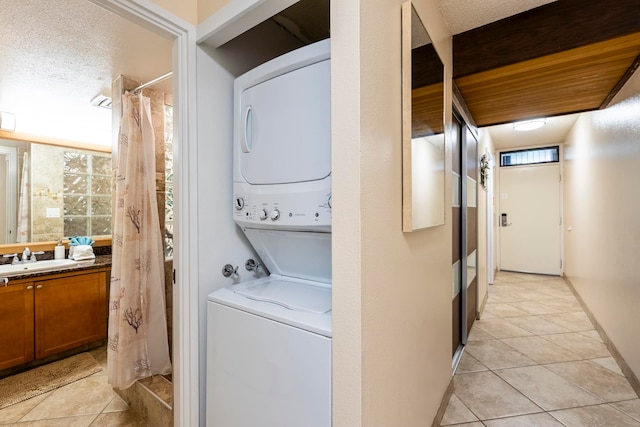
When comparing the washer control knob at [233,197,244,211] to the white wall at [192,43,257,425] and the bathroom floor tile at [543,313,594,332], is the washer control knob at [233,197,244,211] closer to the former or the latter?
the white wall at [192,43,257,425]

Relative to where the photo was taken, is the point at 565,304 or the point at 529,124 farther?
the point at 529,124

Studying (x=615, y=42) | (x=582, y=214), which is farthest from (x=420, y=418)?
(x=582, y=214)

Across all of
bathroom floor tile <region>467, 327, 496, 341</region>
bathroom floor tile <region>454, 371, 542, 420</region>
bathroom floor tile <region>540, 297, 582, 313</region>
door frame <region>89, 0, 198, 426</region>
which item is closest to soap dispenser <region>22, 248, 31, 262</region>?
door frame <region>89, 0, 198, 426</region>

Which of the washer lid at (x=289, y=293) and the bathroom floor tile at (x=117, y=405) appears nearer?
the washer lid at (x=289, y=293)

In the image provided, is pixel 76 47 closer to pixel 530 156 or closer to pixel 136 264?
pixel 136 264

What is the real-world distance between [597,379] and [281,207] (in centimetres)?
275

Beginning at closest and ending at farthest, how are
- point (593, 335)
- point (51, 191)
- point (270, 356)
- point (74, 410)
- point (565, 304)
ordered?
point (270, 356) → point (74, 410) → point (51, 191) → point (593, 335) → point (565, 304)

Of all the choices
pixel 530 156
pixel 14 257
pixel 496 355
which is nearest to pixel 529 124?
pixel 530 156

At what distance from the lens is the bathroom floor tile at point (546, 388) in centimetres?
201

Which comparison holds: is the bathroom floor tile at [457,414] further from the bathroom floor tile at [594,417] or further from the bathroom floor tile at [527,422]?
the bathroom floor tile at [594,417]

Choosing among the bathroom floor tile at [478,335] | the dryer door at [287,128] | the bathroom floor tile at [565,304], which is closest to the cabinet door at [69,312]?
the dryer door at [287,128]

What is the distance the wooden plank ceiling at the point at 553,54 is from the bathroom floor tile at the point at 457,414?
7.12 ft

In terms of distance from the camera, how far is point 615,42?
1.67 m

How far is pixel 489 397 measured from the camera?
208 centimetres
